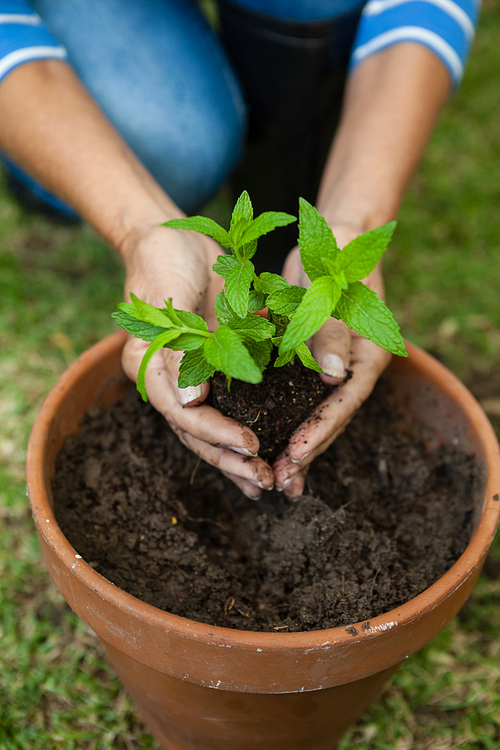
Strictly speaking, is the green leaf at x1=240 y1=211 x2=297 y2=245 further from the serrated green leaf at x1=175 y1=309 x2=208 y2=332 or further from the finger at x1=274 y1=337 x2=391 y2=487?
the finger at x1=274 y1=337 x2=391 y2=487

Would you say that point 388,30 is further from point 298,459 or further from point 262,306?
point 298,459

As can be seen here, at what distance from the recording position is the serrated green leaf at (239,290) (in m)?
0.90

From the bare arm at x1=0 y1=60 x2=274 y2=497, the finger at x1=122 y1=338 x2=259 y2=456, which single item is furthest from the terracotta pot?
the bare arm at x1=0 y1=60 x2=274 y2=497

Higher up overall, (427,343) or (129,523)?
(129,523)

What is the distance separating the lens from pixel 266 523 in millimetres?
1189

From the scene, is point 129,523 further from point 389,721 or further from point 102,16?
point 102,16

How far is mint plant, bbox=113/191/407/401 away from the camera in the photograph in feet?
2.71

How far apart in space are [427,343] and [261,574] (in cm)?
138

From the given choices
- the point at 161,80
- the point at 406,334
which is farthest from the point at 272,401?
the point at 161,80

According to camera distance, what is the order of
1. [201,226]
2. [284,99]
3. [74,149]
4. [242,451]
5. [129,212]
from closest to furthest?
1. [201,226]
2. [242,451]
3. [129,212]
4. [74,149]
5. [284,99]

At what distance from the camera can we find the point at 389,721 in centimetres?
143

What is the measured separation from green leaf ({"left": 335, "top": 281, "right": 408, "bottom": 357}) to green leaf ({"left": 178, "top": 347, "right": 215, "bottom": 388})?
220 mm

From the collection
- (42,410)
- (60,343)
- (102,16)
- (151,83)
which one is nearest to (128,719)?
(42,410)

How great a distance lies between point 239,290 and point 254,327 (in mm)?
69
